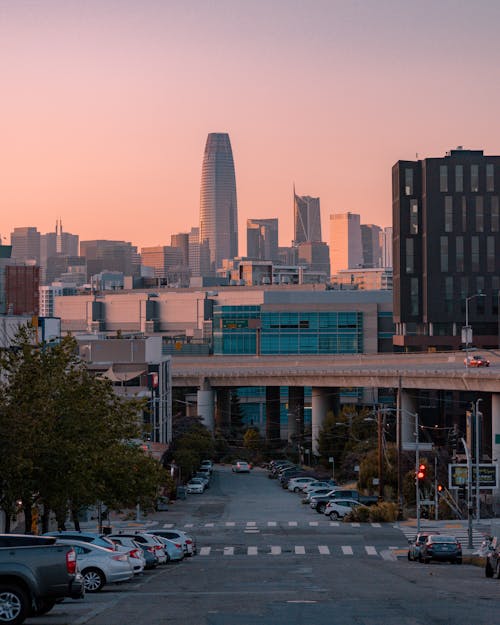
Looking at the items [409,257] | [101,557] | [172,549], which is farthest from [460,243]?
[101,557]

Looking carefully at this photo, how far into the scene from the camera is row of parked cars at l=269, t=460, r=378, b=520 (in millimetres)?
76438

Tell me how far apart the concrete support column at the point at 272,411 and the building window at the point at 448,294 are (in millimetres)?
25280

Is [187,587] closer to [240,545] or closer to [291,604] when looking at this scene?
[291,604]

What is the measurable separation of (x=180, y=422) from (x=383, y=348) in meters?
74.7

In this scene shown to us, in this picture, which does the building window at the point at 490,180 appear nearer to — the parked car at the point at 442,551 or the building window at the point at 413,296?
the building window at the point at 413,296

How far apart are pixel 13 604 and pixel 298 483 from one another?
254 ft

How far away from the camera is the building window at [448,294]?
14262 centimetres

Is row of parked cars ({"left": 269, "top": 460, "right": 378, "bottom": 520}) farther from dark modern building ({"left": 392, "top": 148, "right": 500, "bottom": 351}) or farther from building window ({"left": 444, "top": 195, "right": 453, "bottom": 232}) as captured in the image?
building window ({"left": 444, "top": 195, "right": 453, "bottom": 232})

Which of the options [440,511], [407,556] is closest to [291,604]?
[407,556]

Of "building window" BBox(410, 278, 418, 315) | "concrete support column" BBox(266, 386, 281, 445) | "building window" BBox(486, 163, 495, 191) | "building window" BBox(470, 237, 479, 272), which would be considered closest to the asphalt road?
"building window" BBox(470, 237, 479, 272)

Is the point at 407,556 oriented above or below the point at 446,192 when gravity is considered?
below

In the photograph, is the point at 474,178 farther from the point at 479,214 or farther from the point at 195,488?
the point at 195,488

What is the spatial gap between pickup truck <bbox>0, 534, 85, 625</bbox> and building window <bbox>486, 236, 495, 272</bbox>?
124473 millimetres

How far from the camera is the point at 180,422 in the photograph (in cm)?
12688
